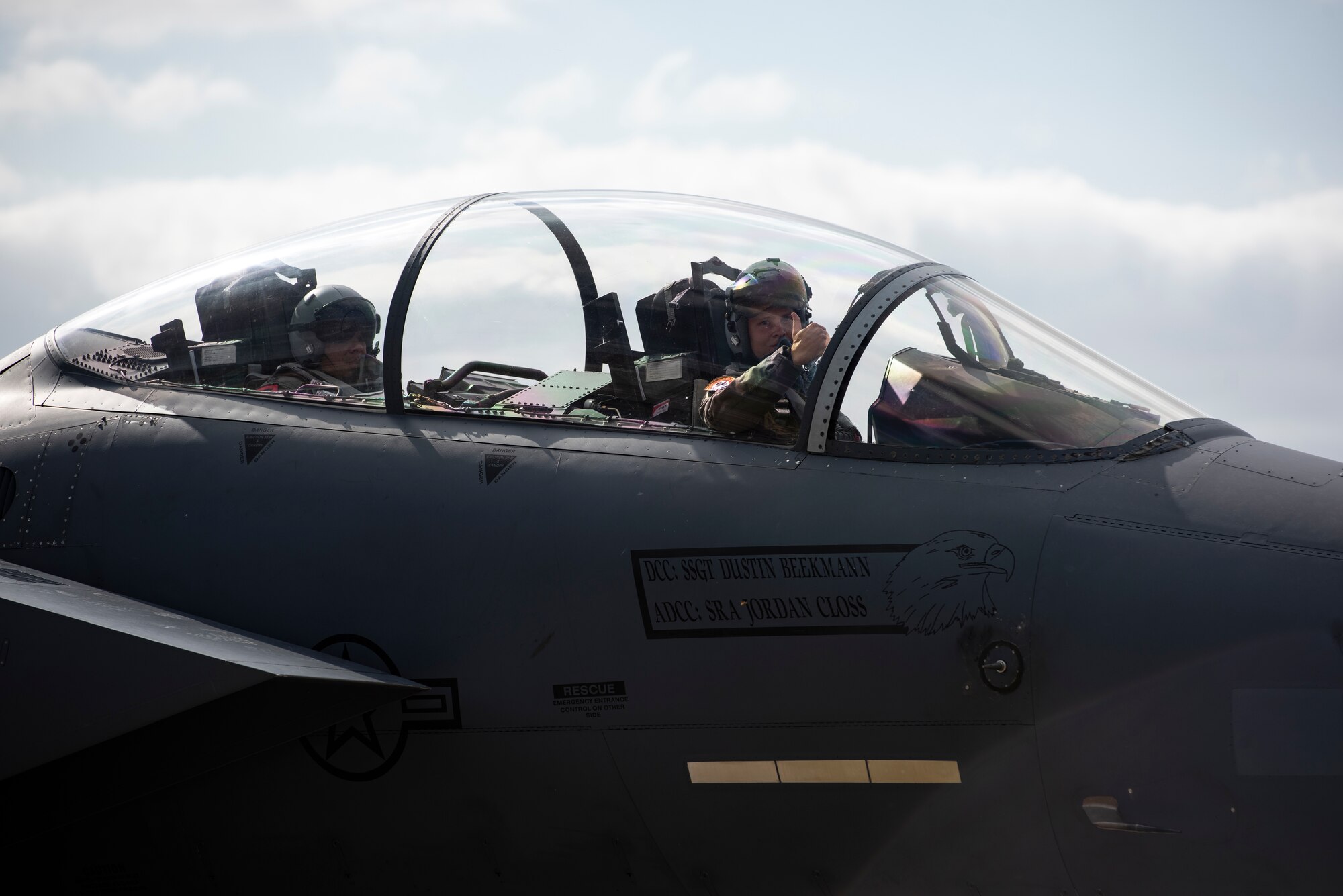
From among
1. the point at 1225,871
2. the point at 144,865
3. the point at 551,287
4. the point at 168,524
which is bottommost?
the point at 144,865

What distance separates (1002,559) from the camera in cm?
397

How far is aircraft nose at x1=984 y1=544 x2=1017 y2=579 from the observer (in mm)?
3949

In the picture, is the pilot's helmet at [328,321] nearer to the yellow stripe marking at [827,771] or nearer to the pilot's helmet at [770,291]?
the pilot's helmet at [770,291]

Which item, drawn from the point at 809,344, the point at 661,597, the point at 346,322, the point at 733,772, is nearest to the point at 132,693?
the point at 661,597

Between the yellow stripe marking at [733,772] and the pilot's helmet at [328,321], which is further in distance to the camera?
the pilot's helmet at [328,321]

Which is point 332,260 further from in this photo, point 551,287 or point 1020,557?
point 1020,557

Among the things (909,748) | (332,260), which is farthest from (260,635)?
(909,748)

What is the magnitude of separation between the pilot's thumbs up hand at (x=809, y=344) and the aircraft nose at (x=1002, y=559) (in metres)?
1.03

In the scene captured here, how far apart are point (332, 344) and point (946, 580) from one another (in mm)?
3008

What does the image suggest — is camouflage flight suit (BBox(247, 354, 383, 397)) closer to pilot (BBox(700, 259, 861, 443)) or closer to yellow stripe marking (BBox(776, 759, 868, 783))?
pilot (BBox(700, 259, 861, 443))

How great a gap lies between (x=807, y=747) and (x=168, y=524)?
9.30ft

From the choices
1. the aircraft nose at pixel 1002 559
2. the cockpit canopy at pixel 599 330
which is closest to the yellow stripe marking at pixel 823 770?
the aircraft nose at pixel 1002 559

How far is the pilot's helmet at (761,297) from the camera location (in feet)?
16.0

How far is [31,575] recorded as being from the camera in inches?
194
